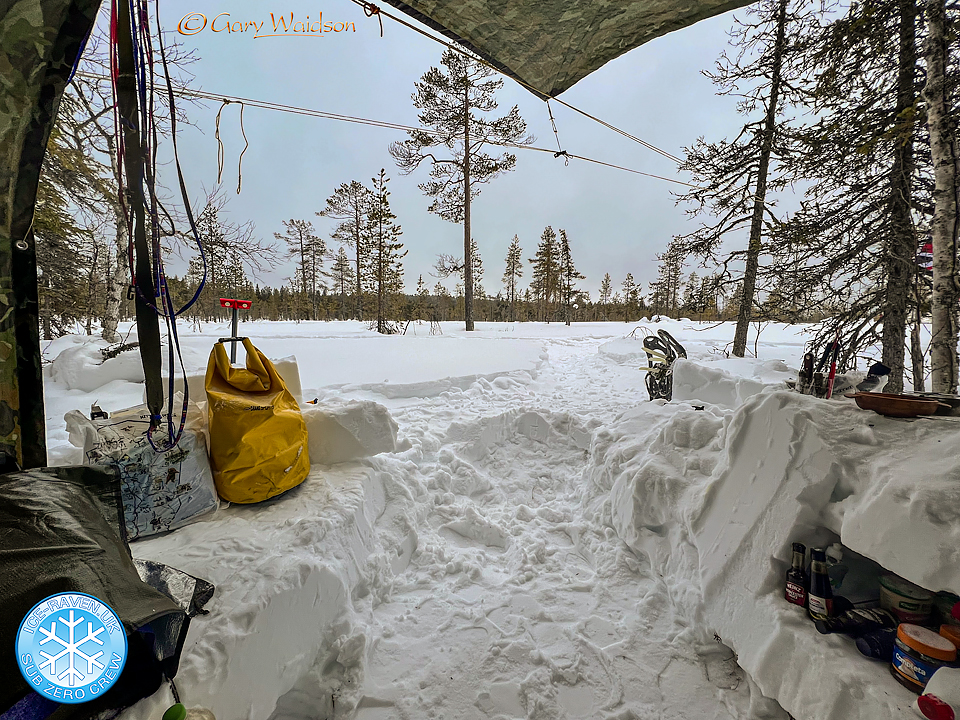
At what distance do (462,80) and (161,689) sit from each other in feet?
61.9

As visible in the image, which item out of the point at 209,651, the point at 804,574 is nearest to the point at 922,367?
the point at 804,574

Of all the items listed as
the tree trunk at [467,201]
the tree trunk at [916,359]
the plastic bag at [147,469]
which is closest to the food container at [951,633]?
the plastic bag at [147,469]

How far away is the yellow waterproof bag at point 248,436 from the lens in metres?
2.37

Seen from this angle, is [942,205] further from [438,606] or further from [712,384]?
[438,606]

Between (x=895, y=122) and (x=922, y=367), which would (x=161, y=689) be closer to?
(x=922, y=367)

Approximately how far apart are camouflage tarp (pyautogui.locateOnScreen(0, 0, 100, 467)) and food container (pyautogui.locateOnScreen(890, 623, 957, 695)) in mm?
3370

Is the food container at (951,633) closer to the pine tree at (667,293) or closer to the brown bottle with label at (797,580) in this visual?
the brown bottle with label at (797,580)

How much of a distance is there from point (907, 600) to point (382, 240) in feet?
68.3

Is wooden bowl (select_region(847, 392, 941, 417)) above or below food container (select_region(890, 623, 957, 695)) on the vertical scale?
above

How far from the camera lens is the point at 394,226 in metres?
20.0

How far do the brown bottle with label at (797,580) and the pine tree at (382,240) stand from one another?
18.8 m

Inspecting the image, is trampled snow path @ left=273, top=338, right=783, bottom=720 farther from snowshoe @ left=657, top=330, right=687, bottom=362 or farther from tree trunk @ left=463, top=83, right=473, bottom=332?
tree trunk @ left=463, top=83, right=473, bottom=332

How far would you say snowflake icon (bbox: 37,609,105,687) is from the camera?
2.72 feet

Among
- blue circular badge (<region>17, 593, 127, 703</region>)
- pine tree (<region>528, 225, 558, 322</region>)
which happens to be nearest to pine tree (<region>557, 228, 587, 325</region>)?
pine tree (<region>528, 225, 558, 322</region>)
